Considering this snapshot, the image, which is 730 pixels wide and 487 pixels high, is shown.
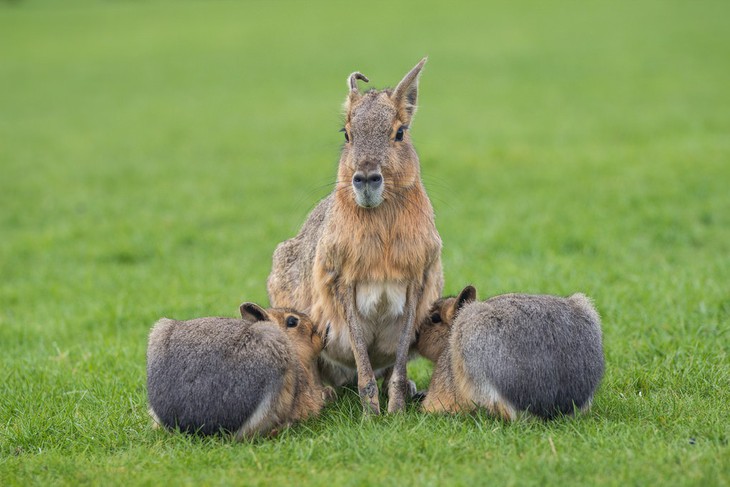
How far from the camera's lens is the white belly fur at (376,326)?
5.61m

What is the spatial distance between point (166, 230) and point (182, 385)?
265 inches

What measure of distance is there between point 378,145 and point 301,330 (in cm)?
134

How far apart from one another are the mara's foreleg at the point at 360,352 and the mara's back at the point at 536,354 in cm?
64

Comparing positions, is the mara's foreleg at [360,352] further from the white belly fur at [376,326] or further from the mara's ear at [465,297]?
the mara's ear at [465,297]

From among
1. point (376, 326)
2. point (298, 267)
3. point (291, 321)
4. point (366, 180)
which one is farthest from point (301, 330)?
point (366, 180)

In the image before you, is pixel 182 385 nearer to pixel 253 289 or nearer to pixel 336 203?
pixel 336 203

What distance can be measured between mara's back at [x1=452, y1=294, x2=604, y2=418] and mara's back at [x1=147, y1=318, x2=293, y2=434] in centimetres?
112

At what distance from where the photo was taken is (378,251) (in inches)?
217

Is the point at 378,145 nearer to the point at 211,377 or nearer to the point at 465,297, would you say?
the point at 465,297

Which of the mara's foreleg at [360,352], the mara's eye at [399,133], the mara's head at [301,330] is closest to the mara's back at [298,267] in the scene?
the mara's head at [301,330]

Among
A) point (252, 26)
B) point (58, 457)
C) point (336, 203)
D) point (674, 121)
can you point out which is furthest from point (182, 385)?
point (252, 26)

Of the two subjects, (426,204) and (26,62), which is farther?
(26,62)

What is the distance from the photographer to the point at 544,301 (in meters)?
5.26

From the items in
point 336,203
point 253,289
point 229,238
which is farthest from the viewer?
point 229,238
